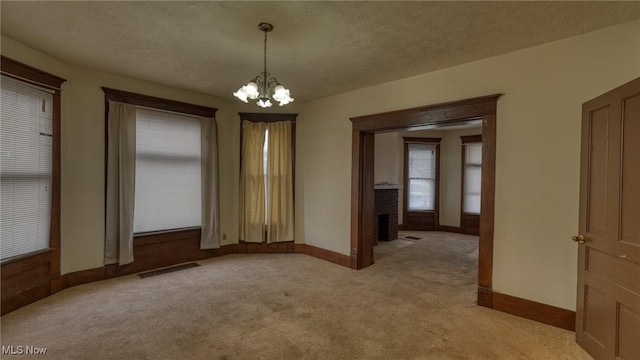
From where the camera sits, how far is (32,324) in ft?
8.81

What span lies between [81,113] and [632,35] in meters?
5.59

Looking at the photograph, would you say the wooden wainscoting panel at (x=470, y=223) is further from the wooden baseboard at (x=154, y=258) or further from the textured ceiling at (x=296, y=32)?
the textured ceiling at (x=296, y=32)

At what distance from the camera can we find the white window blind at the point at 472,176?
7352 millimetres

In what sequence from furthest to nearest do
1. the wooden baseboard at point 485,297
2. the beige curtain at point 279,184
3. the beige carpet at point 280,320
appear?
the beige curtain at point 279,184 < the wooden baseboard at point 485,297 < the beige carpet at point 280,320

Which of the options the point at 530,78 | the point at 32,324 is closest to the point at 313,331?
the point at 32,324

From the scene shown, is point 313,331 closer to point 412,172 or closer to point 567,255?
point 567,255

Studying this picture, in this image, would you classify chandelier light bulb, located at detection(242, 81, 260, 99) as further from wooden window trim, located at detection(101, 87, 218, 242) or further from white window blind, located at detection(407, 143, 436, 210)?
white window blind, located at detection(407, 143, 436, 210)

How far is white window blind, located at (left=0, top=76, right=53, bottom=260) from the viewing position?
2.86m

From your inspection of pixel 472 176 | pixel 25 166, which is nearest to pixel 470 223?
pixel 472 176

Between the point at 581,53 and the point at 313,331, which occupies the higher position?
the point at 581,53

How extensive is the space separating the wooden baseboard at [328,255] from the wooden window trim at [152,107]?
1.87 meters

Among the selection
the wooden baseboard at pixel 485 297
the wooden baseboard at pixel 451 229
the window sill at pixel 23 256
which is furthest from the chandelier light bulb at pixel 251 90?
the wooden baseboard at pixel 451 229

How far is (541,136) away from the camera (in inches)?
111

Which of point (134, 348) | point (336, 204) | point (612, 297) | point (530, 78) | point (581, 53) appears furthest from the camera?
point (336, 204)
